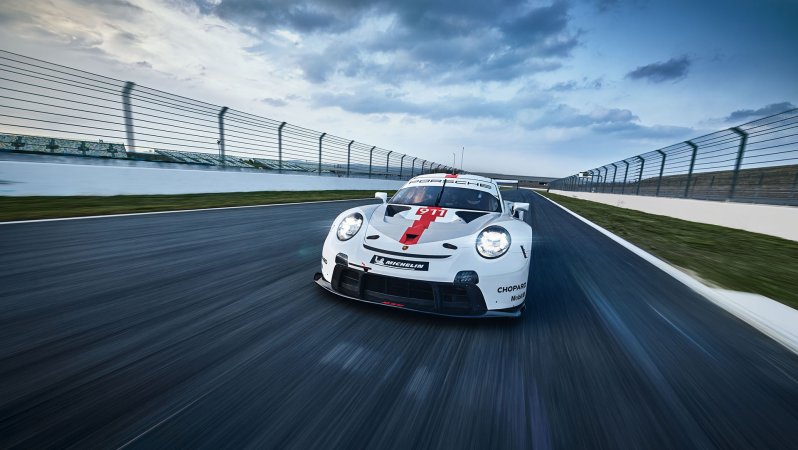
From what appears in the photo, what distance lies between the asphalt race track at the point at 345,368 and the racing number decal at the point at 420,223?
0.58 metres

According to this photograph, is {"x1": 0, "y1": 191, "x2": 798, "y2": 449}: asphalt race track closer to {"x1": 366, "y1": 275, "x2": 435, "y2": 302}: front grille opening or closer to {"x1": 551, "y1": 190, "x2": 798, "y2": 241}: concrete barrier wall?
{"x1": 366, "y1": 275, "x2": 435, "y2": 302}: front grille opening

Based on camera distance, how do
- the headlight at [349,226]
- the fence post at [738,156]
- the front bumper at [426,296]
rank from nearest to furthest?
1. the front bumper at [426,296]
2. the headlight at [349,226]
3. the fence post at [738,156]

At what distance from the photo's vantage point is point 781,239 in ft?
23.6

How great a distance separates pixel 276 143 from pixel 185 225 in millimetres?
8994

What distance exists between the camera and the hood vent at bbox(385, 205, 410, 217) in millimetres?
3355

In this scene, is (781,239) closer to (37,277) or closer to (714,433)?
(714,433)

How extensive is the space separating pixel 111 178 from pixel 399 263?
30.0ft

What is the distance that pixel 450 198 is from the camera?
3.90 m

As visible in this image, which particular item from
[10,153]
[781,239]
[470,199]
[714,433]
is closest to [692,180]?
[781,239]

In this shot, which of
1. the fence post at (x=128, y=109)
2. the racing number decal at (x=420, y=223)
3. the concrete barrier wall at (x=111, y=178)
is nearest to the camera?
the racing number decal at (x=420, y=223)

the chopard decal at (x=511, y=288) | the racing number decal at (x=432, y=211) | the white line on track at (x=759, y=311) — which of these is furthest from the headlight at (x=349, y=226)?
the white line on track at (x=759, y=311)

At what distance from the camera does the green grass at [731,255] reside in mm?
3809

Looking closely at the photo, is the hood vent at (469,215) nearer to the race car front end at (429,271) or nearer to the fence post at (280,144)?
the race car front end at (429,271)

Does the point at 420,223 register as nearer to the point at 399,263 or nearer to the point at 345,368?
the point at 399,263
